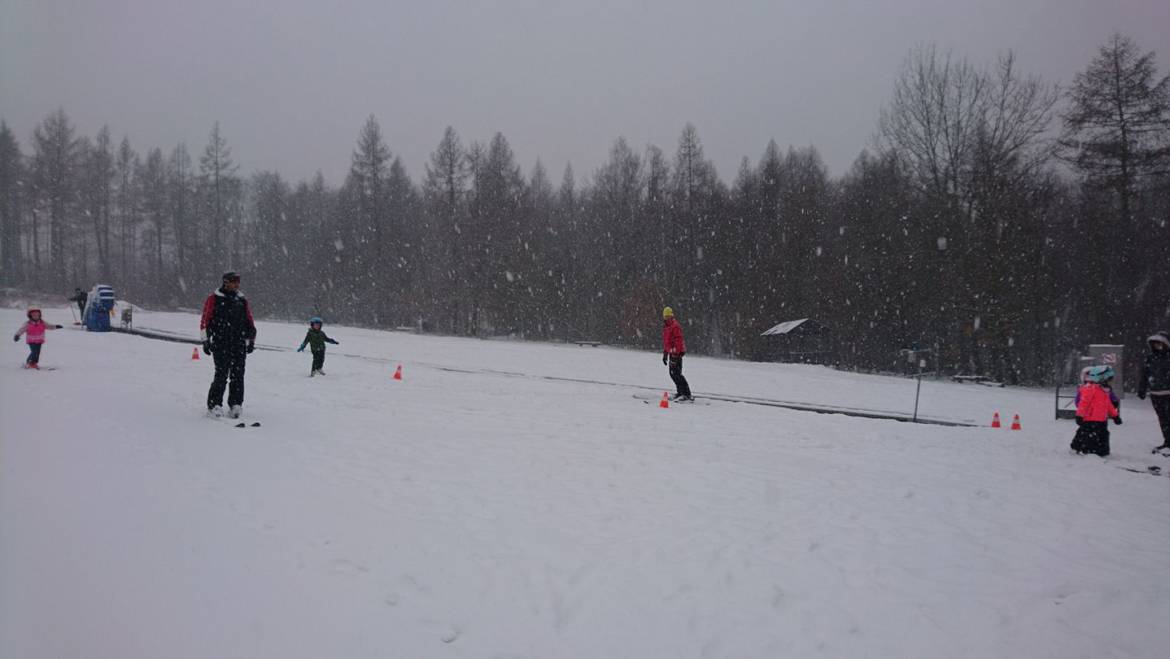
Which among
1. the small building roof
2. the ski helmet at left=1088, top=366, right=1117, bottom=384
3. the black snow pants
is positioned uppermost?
the small building roof

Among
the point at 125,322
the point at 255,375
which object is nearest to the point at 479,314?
the point at 125,322

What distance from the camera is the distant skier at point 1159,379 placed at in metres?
10.9

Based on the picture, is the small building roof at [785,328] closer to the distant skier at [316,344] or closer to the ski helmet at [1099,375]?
the ski helmet at [1099,375]

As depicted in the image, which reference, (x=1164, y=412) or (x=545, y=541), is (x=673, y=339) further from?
(x=545, y=541)

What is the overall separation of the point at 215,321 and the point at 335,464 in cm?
420

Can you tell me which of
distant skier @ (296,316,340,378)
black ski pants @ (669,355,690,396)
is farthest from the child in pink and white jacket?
black ski pants @ (669,355,690,396)

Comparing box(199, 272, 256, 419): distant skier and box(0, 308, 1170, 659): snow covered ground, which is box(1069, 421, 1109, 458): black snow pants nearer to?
box(0, 308, 1170, 659): snow covered ground

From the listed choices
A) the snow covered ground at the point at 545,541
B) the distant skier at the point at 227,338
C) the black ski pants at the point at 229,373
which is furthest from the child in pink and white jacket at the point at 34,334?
the black ski pants at the point at 229,373

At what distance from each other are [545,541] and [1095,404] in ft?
33.6

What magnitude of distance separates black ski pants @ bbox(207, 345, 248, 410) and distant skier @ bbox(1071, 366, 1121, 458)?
46.7 ft

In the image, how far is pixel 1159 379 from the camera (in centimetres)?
1100

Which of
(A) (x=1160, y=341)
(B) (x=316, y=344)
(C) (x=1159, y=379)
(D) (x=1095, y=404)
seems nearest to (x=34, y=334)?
(B) (x=316, y=344)

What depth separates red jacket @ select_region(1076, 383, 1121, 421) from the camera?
10166mm

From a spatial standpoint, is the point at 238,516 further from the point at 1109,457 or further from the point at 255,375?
the point at 1109,457
